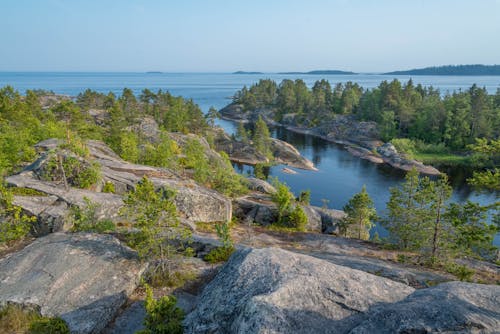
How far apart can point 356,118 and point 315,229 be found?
100151mm

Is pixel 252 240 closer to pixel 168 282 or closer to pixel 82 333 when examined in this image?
pixel 168 282

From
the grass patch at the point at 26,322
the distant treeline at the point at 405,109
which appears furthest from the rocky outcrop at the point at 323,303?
the distant treeline at the point at 405,109

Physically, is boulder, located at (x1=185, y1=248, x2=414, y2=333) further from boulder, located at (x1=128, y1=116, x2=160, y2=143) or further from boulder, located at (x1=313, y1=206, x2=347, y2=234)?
boulder, located at (x1=128, y1=116, x2=160, y2=143)

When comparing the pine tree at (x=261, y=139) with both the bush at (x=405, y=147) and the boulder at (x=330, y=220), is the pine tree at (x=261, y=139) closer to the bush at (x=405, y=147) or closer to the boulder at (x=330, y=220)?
the bush at (x=405, y=147)

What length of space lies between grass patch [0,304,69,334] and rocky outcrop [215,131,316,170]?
75948 millimetres

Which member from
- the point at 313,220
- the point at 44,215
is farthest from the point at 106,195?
the point at 313,220

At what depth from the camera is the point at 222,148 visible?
98188 millimetres

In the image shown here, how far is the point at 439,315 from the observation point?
8555 millimetres

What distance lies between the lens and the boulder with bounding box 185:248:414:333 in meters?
9.11

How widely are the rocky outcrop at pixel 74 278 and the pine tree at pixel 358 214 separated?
2627 centimetres

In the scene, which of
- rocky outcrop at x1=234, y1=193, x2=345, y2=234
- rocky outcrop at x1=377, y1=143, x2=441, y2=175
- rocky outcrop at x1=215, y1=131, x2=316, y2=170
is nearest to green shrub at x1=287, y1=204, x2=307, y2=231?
rocky outcrop at x1=234, y1=193, x2=345, y2=234

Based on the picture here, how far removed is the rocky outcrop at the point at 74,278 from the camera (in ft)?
41.3

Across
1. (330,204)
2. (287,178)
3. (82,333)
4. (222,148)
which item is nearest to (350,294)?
(82,333)

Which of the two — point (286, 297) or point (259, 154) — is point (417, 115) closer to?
point (259, 154)
